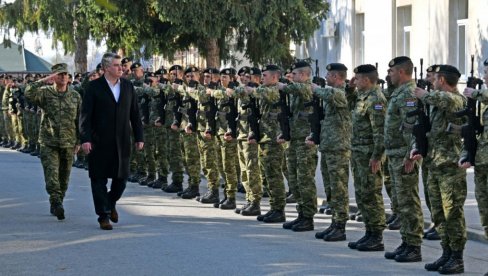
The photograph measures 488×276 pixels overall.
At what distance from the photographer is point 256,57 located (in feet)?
91.6

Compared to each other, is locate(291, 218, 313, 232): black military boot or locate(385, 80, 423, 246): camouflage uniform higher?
locate(385, 80, 423, 246): camouflage uniform

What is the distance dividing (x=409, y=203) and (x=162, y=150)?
8.43 metres

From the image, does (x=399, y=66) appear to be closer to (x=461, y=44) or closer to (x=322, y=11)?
(x=461, y=44)

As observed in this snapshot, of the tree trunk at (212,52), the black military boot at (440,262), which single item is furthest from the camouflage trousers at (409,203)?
the tree trunk at (212,52)

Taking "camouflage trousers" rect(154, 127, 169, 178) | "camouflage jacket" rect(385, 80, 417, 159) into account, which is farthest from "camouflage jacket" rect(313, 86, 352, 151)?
"camouflage trousers" rect(154, 127, 169, 178)

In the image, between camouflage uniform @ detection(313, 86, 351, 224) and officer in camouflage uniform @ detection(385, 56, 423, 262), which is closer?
officer in camouflage uniform @ detection(385, 56, 423, 262)

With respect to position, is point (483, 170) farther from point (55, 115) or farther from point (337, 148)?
point (55, 115)

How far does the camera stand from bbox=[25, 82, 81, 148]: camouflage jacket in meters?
13.2

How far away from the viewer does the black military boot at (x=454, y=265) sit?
9281mm

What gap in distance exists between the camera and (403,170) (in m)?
9.91

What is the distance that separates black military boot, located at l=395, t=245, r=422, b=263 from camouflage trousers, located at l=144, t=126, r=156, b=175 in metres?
8.82

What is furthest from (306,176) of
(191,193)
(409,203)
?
(191,193)

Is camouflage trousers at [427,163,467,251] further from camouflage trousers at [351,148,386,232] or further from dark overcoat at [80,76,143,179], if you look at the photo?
dark overcoat at [80,76,143,179]

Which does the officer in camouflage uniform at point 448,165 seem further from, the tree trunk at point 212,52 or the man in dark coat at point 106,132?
the tree trunk at point 212,52
